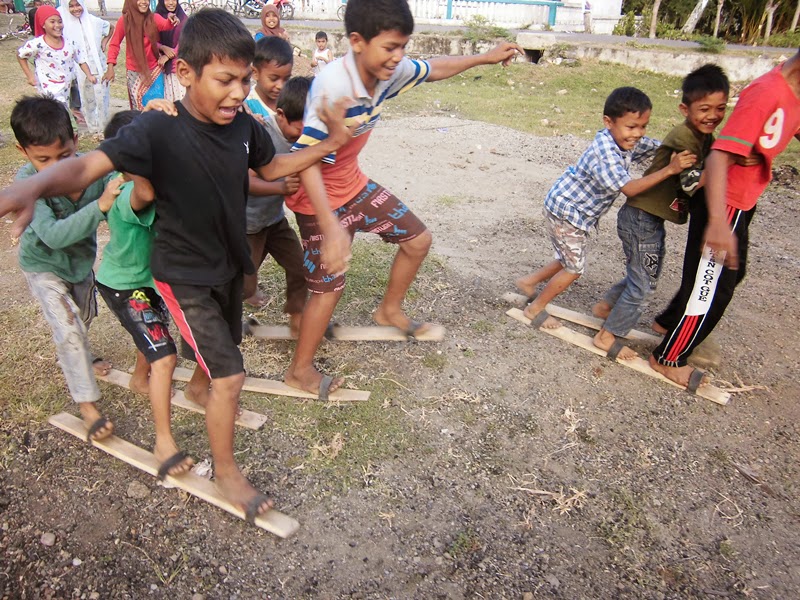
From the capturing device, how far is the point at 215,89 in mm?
2035

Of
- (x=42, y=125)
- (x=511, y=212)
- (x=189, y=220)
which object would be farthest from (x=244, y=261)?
(x=511, y=212)

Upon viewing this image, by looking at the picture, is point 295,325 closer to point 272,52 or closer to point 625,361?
point 272,52

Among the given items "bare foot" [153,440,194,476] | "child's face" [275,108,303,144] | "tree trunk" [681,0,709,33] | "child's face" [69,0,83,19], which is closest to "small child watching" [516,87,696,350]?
"child's face" [275,108,303,144]

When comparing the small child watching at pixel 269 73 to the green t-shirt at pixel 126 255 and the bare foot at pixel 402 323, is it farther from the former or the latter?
the bare foot at pixel 402 323

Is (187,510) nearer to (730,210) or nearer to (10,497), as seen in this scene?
(10,497)

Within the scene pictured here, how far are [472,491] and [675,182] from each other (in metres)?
2.04

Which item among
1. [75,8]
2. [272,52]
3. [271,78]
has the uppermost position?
[75,8]

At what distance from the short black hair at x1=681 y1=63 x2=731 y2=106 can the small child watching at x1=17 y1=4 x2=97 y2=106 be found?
6812 mm

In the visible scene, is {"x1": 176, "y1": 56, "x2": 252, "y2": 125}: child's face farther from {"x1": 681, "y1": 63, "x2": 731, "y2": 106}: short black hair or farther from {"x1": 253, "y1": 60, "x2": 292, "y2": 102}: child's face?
{"x1": 681, "y1": 63, "x2": 731, "y2": 106}: short black hair

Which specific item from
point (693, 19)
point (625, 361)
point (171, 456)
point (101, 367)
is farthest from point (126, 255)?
point (693, 19)

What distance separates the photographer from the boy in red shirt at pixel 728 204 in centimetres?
269

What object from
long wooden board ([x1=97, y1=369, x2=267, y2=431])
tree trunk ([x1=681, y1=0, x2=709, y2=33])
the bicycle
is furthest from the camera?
tree trunk ([x1=681, y1=0, x2=709, y2=33])

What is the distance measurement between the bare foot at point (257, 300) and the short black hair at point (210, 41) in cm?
211

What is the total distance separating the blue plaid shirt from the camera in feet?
10.8
